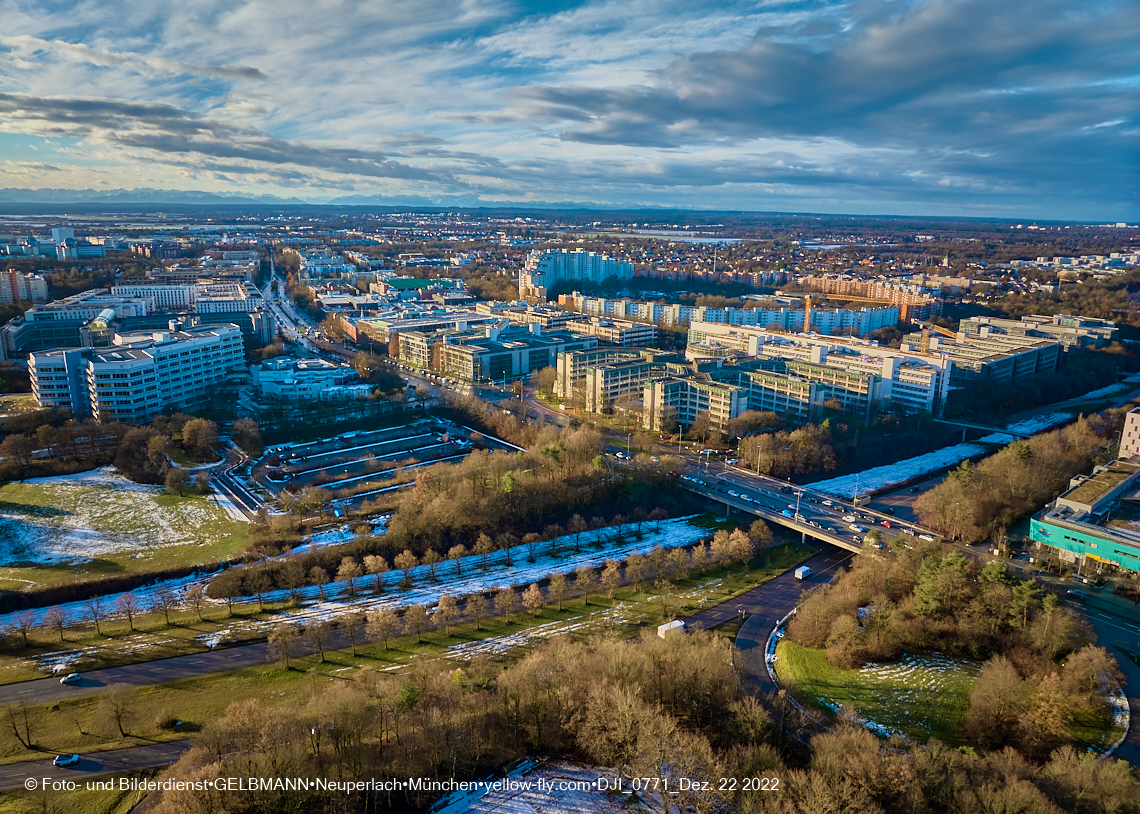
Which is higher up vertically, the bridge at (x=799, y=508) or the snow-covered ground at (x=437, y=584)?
the bridge at (x=799, y=508)

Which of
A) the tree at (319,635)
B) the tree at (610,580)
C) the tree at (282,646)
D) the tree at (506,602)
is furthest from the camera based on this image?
the tree at (610,580)

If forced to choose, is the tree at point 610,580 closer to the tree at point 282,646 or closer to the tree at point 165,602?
the tree at point 282,646

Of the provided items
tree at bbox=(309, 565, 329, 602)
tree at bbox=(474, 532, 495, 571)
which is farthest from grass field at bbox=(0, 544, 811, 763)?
tree at bbox=(474, 532, 495, 571)

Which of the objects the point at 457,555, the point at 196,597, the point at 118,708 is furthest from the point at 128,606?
the point at 457,555

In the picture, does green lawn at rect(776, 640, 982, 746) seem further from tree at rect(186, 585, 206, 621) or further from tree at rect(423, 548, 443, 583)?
tree at rect(186, 585, 206, 621)

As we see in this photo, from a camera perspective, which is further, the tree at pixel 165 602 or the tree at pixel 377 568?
the tree at pixel 377 568

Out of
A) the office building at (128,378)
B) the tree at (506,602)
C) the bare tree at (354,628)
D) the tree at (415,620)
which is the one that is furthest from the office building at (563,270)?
the tree at (415,620)
